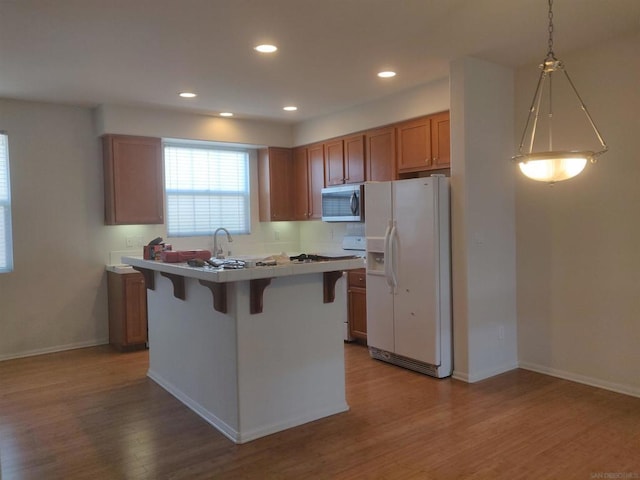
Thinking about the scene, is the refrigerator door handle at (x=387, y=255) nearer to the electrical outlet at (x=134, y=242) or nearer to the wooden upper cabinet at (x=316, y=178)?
the wooden upper cabinet at (x=316, y=178)

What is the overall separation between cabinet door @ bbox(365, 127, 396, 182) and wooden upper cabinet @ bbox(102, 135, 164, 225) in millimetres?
2297

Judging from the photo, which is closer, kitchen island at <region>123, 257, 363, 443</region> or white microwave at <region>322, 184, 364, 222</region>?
kitchen island at <region>123, 257, 363, 443</region>

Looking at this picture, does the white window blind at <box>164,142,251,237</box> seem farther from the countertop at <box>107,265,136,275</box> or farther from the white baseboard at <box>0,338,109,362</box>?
the white baseboard at <box>0,338,109,362</box>

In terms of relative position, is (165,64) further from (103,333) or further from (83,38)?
(103,333)

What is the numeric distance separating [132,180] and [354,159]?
2.40 meters

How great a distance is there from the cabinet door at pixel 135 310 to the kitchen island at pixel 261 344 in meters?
1.65

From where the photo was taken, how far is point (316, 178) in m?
6.10

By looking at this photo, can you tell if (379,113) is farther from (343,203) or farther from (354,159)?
(343,203)

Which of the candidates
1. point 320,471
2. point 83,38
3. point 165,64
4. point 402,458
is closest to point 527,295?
point 402,458

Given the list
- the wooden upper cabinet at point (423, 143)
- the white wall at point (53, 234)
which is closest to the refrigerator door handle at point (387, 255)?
the wooden upper cabinet at point (423, 143)

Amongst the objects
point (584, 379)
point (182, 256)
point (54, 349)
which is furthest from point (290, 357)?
point (54, 349)

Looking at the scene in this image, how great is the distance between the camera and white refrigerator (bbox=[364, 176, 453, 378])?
400cm

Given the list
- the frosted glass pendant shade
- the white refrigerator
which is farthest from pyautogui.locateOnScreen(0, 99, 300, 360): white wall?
the frosted glass pendant shade

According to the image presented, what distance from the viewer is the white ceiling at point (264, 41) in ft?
9.57
